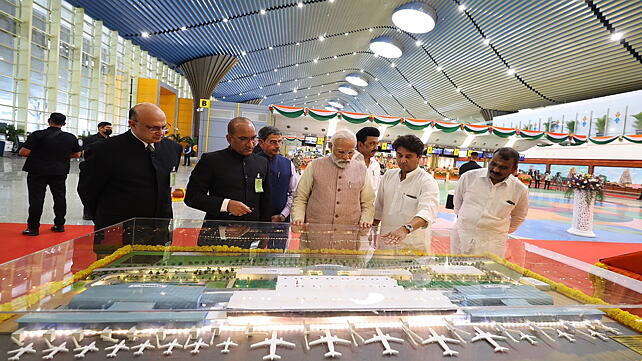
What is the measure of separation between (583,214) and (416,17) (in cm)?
1289

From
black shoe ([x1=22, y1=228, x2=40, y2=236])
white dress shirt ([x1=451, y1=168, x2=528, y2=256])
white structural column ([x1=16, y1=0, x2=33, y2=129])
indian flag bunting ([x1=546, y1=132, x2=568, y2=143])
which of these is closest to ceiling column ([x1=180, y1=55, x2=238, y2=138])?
white structural column ([x1=16, y1=0, x2=33, y2=129])

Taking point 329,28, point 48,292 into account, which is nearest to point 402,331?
point 48,292

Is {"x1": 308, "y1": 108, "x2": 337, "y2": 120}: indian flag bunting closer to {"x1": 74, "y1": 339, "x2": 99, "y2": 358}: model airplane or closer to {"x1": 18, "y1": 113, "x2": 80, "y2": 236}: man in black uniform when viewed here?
{"x1": 18, "y1": 113, "x2": 80, "y2": 236}: man in black uniform

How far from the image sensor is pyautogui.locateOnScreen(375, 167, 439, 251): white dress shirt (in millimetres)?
2380

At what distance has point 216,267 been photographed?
1492 mm

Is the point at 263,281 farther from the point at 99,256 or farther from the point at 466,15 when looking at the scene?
the point at 466,15

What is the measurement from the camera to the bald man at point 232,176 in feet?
7.44

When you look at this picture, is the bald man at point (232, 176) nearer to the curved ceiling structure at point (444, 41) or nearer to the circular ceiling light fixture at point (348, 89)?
the curved ceiling structure at point (444, 41)

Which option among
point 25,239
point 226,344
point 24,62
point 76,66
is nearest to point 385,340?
point 226,344

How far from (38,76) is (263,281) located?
1755 cm

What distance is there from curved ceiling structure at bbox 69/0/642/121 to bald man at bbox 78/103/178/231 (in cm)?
1326

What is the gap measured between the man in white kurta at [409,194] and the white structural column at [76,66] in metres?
17.4

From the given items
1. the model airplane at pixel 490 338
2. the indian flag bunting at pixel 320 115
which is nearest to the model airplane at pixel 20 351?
the model airplane at pixel 490 338

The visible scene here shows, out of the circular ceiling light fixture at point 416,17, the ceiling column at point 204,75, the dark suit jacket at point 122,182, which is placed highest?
the circular ceiling light fixture at point 416,17
